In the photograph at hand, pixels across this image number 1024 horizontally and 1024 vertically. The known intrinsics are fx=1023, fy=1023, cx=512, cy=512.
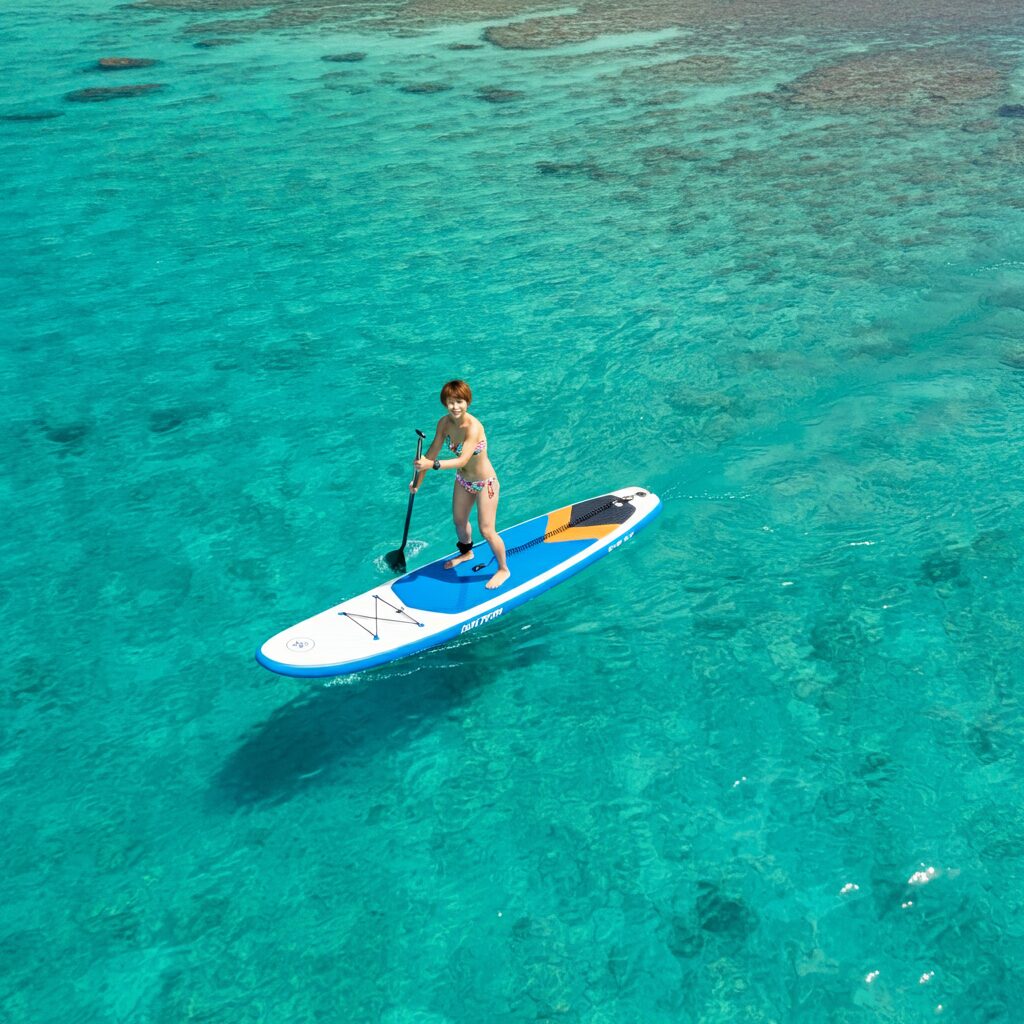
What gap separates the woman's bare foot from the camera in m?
9.32

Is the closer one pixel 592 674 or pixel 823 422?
pixel 592 674

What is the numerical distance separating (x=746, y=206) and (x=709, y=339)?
19.9ft

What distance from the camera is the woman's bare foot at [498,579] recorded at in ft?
30.6

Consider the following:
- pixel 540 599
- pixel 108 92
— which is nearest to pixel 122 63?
pixel 108 92

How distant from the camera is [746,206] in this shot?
794 inches

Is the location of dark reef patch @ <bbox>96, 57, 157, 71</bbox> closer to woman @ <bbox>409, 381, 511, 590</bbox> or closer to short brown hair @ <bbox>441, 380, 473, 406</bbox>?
woman @ <bbox>409, 381, 511, 590</bbox>

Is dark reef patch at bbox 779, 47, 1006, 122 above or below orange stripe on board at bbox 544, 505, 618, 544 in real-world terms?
above

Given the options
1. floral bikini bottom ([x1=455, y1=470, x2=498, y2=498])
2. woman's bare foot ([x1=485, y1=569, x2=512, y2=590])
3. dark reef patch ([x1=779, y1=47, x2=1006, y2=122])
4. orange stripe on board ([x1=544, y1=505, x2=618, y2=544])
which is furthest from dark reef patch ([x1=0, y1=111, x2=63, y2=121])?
woman's bare foot ([x1=485, y1=569, x2=512, y2=590])

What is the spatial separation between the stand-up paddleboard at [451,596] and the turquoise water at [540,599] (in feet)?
2.07

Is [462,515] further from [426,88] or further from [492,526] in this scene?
[426,88]

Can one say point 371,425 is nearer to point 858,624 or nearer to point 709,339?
point 709,339

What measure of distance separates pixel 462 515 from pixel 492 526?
13.2 inches

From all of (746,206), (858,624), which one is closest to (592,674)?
(858,624)

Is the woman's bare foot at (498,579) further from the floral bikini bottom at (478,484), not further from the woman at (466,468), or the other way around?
the floral bikini bottom at (478,484)
